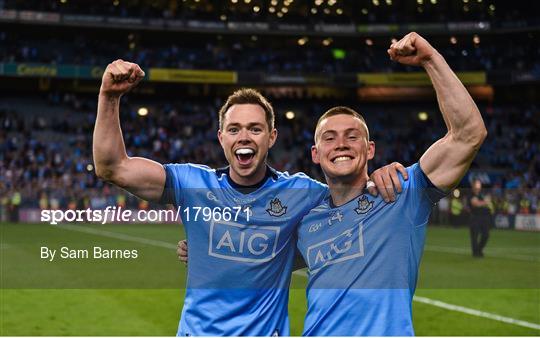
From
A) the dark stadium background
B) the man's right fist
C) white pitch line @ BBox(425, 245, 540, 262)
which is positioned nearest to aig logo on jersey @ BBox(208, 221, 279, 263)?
the man's right fist

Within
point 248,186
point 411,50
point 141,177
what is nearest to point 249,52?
point 248,186

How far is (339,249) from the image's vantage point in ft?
12.2

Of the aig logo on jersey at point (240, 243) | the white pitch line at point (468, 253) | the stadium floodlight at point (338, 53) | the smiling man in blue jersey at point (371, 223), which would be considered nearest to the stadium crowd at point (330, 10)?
the stadium floodlight at point (338, 53)

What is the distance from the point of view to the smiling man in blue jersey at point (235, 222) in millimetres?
3867

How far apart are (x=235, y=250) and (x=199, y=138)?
3760 cm

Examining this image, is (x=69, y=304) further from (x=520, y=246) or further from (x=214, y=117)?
(x=214, y=117)

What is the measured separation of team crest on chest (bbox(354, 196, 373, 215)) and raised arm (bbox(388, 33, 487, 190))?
35cm

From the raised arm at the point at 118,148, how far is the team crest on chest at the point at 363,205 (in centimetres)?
111

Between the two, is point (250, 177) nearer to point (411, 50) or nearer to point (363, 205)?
point (363, 205)

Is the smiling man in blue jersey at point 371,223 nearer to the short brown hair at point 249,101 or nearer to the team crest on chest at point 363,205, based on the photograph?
the team crest on chest at point 363,205

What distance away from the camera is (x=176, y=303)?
1149 centimetres

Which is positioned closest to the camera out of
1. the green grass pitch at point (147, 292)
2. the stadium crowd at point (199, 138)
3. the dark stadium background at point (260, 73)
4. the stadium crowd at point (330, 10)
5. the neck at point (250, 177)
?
the neck at point (250, 177)

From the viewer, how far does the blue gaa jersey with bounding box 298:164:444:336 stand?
11.8ft

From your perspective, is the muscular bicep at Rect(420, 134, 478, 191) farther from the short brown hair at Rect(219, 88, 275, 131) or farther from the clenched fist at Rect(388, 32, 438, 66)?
the short brown hair at Rect(219, 88, 275, 131)
